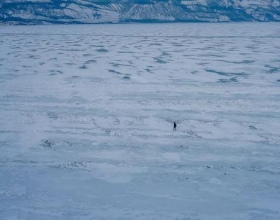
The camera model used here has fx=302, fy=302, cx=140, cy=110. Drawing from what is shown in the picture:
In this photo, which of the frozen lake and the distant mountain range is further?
the distant mountain range

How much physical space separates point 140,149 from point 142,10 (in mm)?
125619

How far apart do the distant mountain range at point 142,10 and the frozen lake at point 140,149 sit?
90500 mm

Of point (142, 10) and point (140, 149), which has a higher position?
point (142, 10)

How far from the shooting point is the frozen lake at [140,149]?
203cm

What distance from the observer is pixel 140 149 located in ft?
9.33

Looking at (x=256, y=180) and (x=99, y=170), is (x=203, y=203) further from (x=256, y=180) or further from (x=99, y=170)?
(x=99, y=170)

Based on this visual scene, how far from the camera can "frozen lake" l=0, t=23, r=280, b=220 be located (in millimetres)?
2027

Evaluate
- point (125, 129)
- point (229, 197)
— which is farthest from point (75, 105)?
point (229, 197)

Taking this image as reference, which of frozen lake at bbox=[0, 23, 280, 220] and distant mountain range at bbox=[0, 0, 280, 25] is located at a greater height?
distant mountain range at bbox=[0, 0, 280, 25]

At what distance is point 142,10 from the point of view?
122m

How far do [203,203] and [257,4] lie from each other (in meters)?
140

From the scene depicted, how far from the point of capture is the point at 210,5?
12688 centimetres

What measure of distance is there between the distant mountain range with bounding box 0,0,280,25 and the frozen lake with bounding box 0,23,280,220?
90.5 meters

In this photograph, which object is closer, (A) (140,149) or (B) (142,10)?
(A) (140,149)
